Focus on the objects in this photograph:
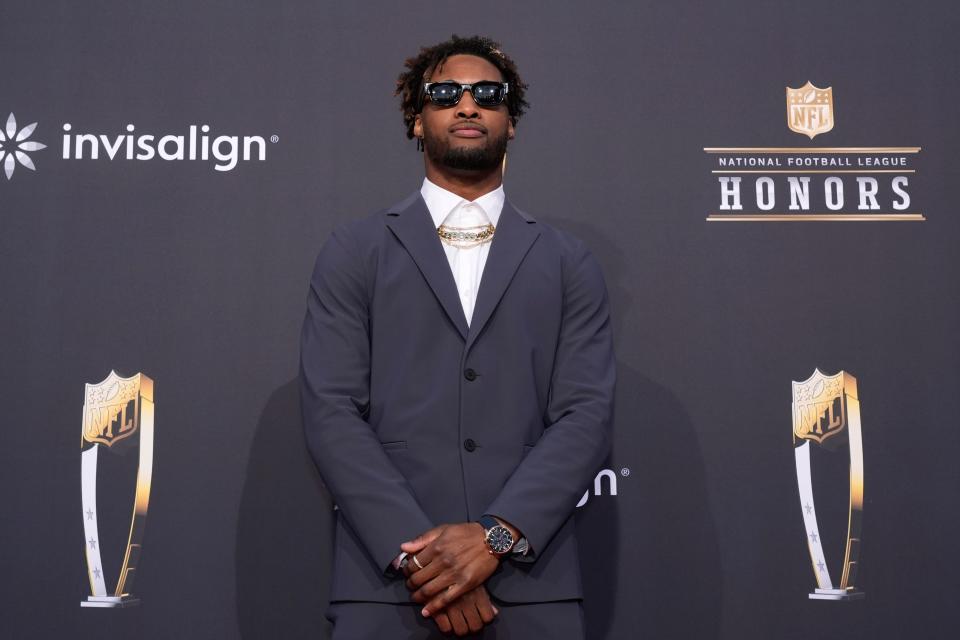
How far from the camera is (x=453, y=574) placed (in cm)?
206

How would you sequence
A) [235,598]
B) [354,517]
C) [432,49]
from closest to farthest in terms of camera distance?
1. [354,517]
2. [432,49]
3. [235,598]

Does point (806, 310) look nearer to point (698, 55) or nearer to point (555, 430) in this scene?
point (698, 55)

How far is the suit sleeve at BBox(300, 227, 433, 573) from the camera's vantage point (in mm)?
2107

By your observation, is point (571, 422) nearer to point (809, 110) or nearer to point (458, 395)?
point (458, 395)

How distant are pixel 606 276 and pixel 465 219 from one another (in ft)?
2.60

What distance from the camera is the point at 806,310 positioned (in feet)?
10.4

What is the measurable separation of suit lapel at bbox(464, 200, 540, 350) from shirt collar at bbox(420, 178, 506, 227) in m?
0.02

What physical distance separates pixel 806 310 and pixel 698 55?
907 mm

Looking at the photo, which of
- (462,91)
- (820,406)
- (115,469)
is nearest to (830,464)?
(820,406)

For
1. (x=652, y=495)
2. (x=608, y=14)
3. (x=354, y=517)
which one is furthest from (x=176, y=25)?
(x=652, y=495)

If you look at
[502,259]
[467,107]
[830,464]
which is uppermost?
[467,107]

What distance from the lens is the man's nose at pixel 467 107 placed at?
2.51m

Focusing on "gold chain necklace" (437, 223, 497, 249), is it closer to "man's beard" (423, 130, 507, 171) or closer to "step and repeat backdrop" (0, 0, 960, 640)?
"man's beard" (423, 130, 507, 171)

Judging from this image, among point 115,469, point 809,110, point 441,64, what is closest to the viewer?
point 441,64
